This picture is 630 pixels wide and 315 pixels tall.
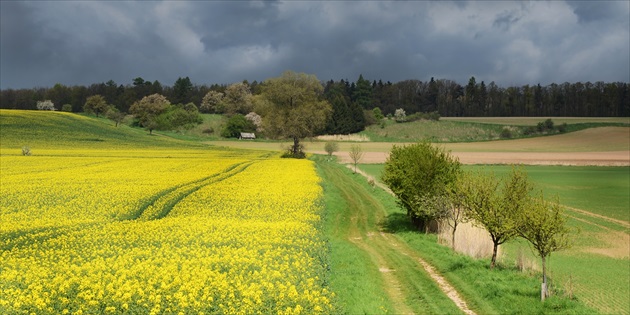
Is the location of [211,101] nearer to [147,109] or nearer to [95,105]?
[147,109]

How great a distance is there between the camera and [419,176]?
32.4 m

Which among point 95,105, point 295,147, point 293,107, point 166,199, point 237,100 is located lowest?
point 166,199

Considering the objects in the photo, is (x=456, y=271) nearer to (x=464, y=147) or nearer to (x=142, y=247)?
(x=142, y=247)

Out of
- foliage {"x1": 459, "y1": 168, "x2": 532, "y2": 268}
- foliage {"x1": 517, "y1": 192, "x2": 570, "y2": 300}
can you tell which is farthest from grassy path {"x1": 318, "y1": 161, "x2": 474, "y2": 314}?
foliage {"x1": 517, "y1": 192, "x2": 570, "y2": 300}

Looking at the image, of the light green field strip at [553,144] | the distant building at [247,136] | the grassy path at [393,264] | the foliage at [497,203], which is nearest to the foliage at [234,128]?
the distant building at [247,136]

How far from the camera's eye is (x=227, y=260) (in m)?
16.3

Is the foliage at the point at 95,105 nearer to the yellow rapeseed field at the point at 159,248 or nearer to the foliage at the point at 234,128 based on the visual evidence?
the foliage at the point at 234,128

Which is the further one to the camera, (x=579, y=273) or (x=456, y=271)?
(x=579, y=273)

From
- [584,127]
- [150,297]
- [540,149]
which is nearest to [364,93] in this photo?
[584,127]

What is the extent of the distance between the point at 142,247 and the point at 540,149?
330ft

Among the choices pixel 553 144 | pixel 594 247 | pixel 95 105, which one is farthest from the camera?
pixel 95 105

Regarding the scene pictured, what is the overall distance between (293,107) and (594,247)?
57803 mm

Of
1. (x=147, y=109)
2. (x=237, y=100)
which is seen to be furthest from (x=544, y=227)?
(x=237, y=100)

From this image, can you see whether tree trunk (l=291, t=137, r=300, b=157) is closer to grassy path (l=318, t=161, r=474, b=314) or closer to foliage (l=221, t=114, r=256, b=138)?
grassy path (l=318, t=161, r=474, b=314)
